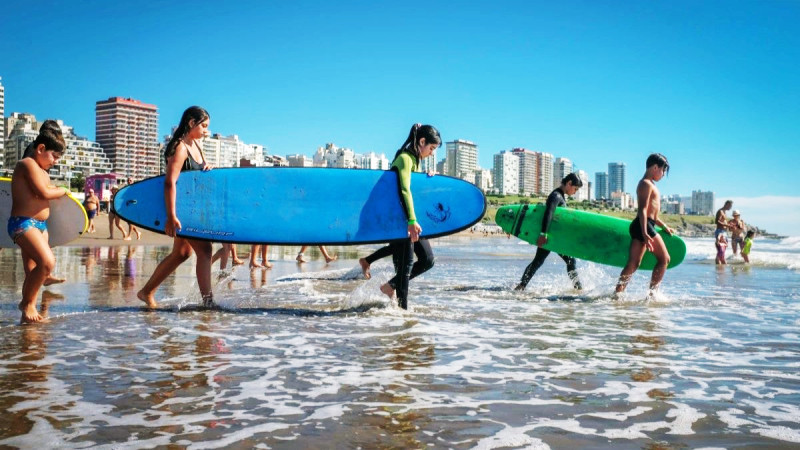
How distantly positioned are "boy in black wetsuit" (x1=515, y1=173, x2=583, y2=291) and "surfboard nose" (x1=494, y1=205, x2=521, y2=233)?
78 centimetres

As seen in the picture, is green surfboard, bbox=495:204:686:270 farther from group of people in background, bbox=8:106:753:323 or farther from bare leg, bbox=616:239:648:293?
bare leg, bbox=616:239:648:293

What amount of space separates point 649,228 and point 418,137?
10.4 feet

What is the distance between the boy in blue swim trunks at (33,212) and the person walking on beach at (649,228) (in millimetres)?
5832

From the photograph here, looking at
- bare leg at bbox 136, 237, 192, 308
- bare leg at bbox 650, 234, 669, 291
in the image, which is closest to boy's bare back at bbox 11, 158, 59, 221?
bare leg at bbox 136, 237, 192, 308

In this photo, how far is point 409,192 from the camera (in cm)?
574

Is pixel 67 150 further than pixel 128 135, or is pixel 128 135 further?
pixel 128 135

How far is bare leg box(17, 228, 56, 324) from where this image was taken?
4.82 metres

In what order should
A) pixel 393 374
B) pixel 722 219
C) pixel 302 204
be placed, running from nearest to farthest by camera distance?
pixel 393 374, pixel 302 204, pixel 722 219

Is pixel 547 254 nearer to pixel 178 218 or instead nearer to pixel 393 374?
pixel 178 218

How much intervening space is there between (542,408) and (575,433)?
35cm

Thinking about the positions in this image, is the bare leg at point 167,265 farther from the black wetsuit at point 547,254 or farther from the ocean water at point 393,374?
the black wetsuit at point 547,254

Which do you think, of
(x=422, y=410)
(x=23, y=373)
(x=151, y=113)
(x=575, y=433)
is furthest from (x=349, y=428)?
(x=151, y=113)

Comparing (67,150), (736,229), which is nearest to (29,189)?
(736,229)

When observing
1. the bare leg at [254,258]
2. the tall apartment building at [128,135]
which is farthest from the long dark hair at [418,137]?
the tall apartment building at [128,135]
